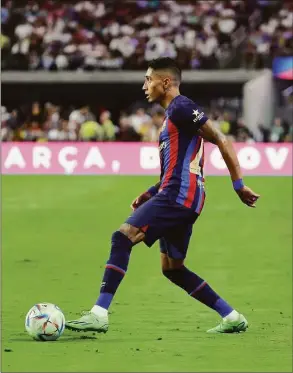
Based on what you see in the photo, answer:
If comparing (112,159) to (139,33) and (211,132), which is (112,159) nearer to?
(139,33)

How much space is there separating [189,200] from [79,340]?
137 centimetres

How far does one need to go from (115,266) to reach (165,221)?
→ 1.70ft

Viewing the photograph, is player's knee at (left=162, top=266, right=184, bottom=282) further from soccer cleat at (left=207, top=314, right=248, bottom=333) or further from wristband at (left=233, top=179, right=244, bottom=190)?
wristband at (left=233, top=179, right=244, bottom=190)

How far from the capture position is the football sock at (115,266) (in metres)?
7.99

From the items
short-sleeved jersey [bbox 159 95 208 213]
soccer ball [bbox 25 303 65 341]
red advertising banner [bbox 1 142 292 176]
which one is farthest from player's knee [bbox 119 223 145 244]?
red advertising banner [bbox 1 142 292 176]

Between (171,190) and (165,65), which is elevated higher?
(165,65)

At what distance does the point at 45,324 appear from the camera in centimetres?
791

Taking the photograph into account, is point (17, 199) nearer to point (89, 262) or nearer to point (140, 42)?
point (89, 262)

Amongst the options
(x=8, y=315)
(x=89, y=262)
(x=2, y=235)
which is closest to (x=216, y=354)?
(x=8, y=315)

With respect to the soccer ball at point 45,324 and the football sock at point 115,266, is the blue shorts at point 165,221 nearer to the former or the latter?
the football sock at point 115,266

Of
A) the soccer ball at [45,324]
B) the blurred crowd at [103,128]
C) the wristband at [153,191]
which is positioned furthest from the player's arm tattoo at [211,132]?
the blurred crowd at [103,128]

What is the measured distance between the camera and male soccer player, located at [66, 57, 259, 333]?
7.96 meters

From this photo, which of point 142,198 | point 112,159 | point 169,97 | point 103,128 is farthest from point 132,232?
point 103,128

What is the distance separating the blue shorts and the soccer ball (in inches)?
35.0
